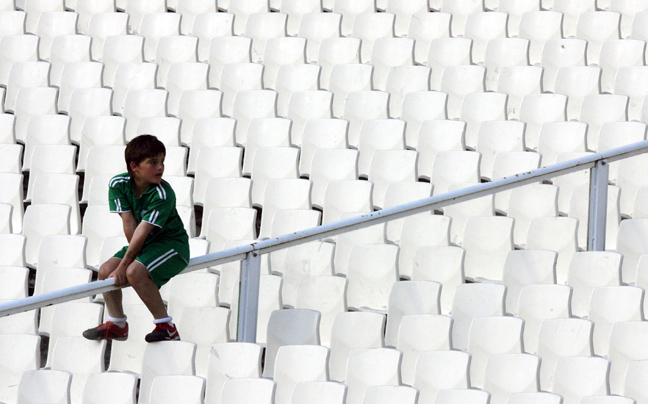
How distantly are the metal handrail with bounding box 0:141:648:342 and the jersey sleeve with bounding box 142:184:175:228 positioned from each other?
173 mm

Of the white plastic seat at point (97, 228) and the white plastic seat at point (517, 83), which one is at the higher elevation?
the white plastic seat at point (517, 83)

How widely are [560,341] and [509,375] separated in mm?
251

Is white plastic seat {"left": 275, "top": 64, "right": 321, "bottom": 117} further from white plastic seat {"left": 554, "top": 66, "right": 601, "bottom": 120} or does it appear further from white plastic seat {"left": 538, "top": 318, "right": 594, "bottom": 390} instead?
white plastic seat {"left": 538, "top": 318, "right": 594, "bottom": 390}

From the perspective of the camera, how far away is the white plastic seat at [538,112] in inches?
171

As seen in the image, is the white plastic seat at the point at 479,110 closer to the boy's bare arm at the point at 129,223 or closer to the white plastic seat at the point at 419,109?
the white plastic seat at the point at 419,109

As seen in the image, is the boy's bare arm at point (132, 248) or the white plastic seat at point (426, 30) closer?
the boy's bare arm at point (132, 248)

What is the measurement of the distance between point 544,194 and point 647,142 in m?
0.41

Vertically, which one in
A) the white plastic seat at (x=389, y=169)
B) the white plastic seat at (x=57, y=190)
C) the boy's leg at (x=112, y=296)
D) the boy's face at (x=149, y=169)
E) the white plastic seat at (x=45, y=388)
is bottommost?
the white plastic seat at (x=45, y=388)

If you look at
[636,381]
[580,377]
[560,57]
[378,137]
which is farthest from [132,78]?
[636,381]

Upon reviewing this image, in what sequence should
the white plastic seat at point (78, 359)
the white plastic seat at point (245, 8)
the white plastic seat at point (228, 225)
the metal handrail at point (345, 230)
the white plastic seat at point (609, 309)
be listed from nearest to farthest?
1. the metal handrail at point (345, 230)
2. the white plastic seat at point (78, 359)
3. the white plastic seat at point (609, 309)
4. the white plastic seat at point (228, 225)
5. the white plastic seat at point (245, 8)

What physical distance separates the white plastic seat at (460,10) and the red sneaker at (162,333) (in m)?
2.88

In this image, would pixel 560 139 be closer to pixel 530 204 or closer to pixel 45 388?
pixel 530 204

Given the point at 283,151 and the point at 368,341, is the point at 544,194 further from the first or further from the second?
the point at 283,151

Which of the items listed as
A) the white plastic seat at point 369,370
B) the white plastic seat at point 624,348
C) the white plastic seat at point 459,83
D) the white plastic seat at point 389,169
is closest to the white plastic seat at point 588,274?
the white plastic seat at point 624,348
